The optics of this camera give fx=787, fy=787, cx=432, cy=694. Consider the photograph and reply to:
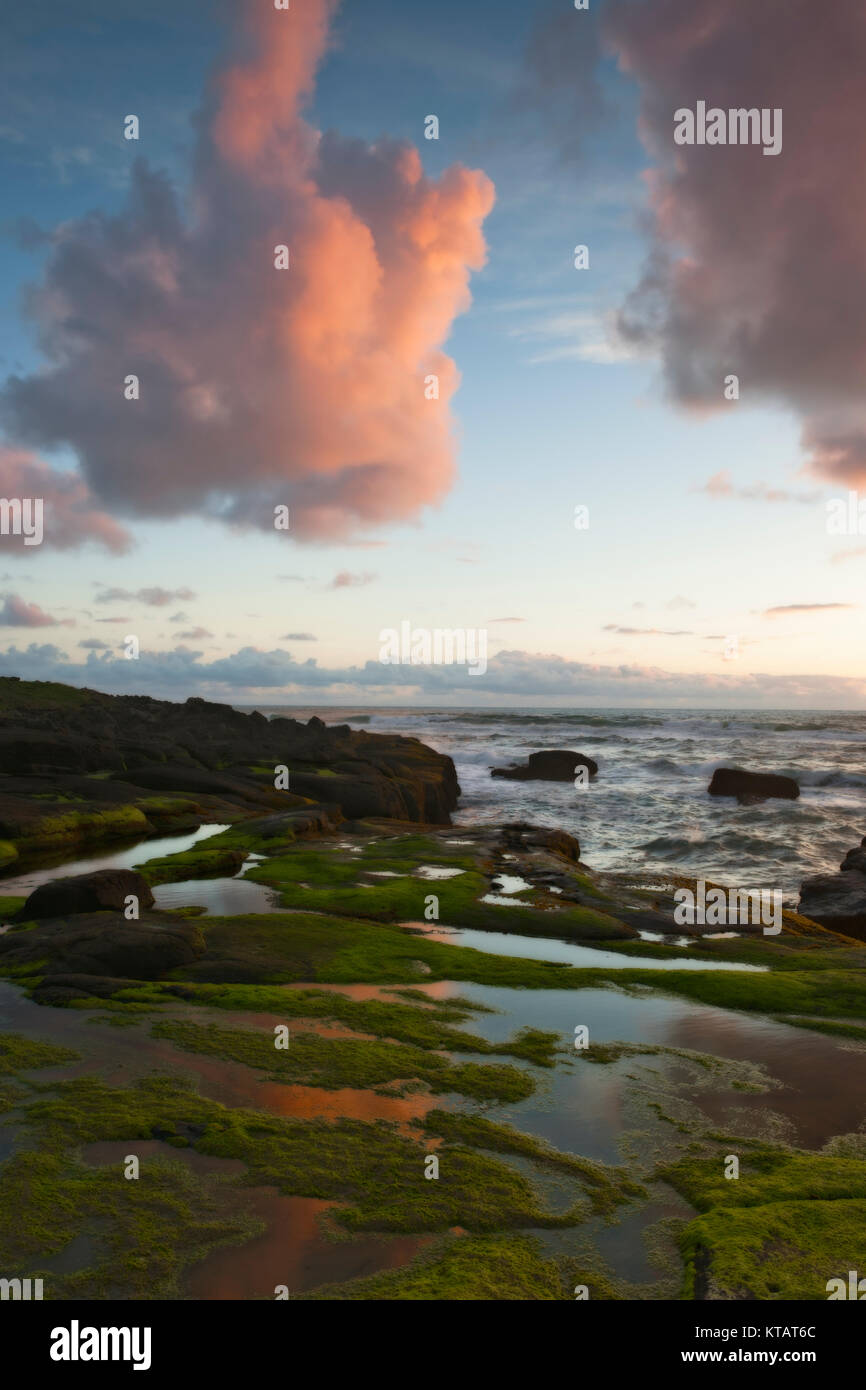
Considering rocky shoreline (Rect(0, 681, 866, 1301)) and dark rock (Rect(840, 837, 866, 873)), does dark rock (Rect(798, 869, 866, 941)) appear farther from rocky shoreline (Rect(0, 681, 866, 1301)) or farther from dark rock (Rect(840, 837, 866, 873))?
dark rock (Rect(840, 837, 866, 873))

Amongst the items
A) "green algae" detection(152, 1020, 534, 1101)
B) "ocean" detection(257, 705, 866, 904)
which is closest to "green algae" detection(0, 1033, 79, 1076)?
"green algae" detection(152, 1020, 534, 1101)

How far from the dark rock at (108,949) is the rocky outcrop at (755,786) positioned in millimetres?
36852

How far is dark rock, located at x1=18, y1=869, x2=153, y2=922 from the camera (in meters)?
14.7

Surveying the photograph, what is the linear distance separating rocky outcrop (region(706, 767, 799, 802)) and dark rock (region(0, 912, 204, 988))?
36.9 m

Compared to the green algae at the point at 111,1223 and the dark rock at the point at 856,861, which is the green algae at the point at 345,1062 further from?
the dark rock at the point at 856,861

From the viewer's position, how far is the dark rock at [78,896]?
578 inches

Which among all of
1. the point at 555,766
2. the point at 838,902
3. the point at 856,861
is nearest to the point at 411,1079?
the point at 838,902

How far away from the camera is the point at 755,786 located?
4350cm

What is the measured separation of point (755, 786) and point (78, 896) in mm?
37791

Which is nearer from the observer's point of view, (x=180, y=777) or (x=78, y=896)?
(x=78, y=896)

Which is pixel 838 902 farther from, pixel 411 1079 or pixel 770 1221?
pixel 770 1221
